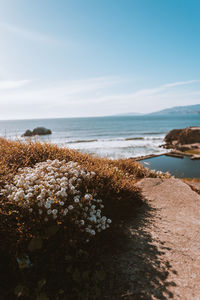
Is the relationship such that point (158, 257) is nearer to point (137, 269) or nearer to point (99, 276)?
point (137, 269)

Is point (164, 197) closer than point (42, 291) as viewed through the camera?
No

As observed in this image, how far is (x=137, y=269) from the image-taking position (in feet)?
10.4

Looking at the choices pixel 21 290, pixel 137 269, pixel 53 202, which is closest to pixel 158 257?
pixel 137 269

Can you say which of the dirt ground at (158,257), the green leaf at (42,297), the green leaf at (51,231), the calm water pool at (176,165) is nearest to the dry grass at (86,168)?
the dirt ground at (158,257)

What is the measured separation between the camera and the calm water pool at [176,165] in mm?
21061

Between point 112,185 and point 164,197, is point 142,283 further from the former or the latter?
point 164,197

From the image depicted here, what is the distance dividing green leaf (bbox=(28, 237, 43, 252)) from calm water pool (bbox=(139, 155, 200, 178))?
19.2 m

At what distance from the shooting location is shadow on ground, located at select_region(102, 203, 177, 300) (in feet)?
9.01

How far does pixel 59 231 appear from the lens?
3.14 metres

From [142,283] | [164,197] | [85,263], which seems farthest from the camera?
[164,197]

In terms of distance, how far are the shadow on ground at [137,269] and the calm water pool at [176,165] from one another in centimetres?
1767

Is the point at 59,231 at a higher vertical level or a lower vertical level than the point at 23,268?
higher

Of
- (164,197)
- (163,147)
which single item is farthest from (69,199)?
(163,147)

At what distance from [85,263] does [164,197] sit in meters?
4.15
